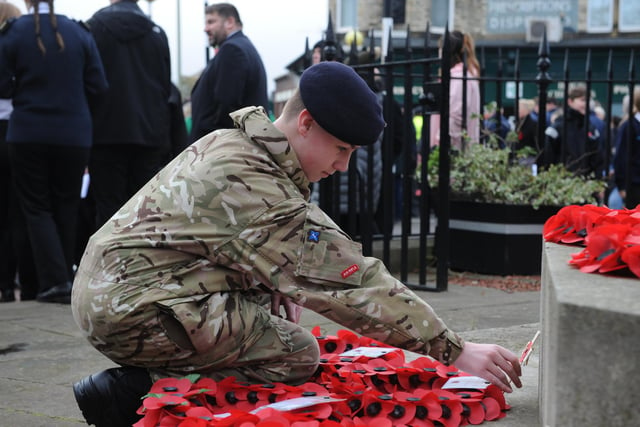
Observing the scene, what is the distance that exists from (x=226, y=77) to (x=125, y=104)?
2.12 ft

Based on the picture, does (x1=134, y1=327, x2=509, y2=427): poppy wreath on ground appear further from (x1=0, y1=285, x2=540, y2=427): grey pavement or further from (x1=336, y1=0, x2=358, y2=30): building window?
(x1=336, y1=0, x2=358, y2=30): building window

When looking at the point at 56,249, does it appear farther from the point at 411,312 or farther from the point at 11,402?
the point at 411,312

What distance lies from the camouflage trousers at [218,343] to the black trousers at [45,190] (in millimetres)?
2721

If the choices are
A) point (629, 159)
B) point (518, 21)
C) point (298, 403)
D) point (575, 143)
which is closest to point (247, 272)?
point (298, 403)

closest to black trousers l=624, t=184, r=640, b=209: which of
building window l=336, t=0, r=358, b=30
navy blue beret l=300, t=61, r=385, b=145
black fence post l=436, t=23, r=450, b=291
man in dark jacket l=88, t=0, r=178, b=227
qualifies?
black fence post l=436, t=23, r=450, b=291

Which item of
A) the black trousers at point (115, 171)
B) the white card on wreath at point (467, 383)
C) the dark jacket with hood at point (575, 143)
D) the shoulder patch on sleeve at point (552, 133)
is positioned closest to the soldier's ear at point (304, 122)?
A: the white card on wreath at point (467, 383)

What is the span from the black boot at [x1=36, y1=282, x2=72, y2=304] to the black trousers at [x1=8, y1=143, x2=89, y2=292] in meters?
0.03

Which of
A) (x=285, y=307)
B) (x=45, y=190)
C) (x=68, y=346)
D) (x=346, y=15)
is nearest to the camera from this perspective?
(x=285, y=307)

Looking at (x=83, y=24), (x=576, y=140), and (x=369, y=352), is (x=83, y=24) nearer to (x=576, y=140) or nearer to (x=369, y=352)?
(x=369, y=352)

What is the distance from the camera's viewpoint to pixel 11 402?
3.05 metres

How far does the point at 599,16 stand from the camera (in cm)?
2478

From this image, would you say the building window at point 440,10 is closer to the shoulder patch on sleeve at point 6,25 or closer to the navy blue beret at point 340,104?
the shoulder patch on sleeve at point 6,25

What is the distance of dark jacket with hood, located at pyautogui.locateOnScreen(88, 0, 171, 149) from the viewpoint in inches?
218

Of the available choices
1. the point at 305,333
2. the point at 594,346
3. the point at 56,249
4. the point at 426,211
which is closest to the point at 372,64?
the point at 426,211
